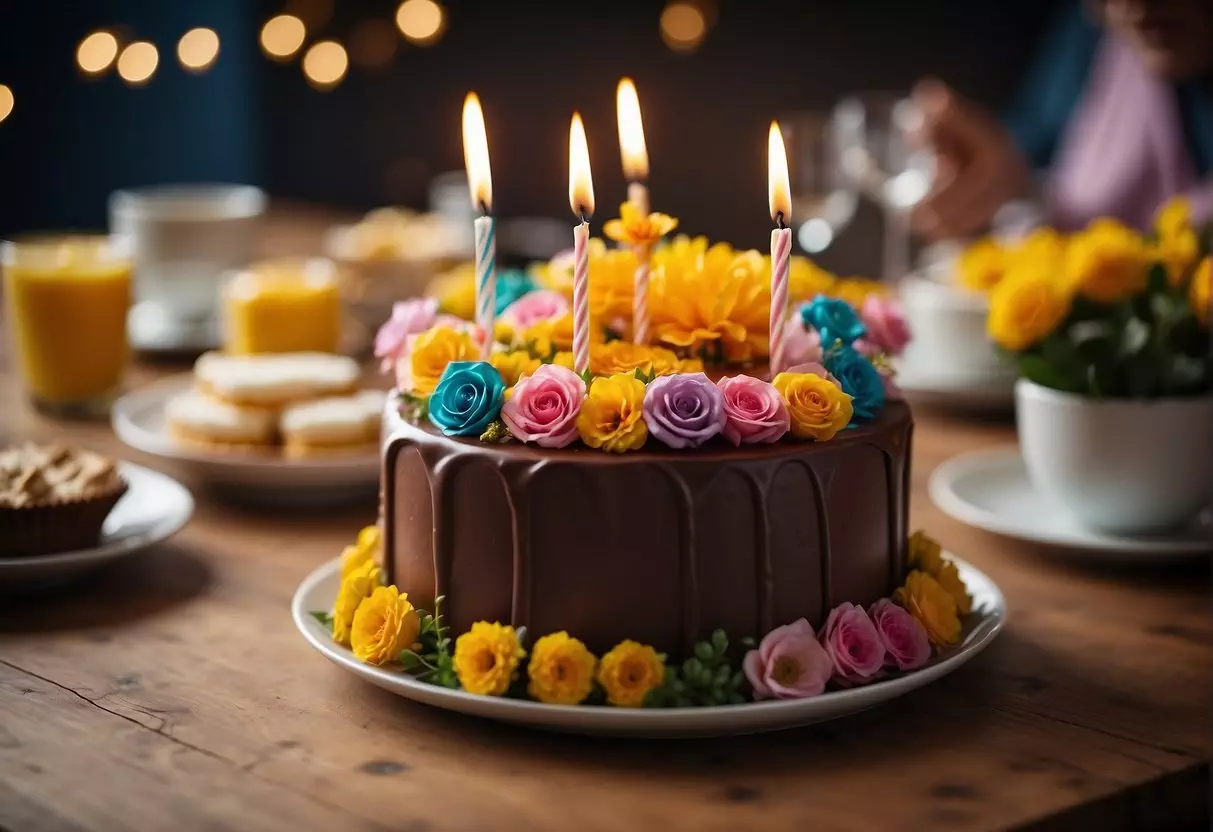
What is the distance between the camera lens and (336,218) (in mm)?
3977

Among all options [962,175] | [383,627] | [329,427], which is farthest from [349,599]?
[962,175]

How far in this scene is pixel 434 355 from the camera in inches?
43.8

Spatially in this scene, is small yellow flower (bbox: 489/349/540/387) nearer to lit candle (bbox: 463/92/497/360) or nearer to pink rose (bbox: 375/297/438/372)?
lit candle (bbox: 463/92/497/360)

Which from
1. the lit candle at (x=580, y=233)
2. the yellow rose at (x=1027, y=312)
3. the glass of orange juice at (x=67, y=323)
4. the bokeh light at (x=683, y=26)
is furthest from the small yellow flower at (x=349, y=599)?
the bokeh light at (x=683, y=26)

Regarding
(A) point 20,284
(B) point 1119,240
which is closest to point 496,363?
(B) point 1119,240

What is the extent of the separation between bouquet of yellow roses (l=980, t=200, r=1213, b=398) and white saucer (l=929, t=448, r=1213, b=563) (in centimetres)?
14

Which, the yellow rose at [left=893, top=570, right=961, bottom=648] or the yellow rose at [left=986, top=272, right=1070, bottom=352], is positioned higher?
the yellow rose at [left=986, top=272, right=1070, bottom=352]

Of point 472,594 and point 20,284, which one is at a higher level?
point 20,284

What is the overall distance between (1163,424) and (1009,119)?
281 centimetres

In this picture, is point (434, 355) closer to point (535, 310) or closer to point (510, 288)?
point (535, 310)

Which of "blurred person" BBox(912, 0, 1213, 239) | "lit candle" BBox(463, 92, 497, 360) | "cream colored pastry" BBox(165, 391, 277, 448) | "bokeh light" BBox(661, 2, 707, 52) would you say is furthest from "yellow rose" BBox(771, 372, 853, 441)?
"bokeh light" BBox(661, 2, 707, 52)

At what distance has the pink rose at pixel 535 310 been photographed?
1206 mm

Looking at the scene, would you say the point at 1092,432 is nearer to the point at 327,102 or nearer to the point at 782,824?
the point at 782,824

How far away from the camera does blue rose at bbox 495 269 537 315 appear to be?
133cm
